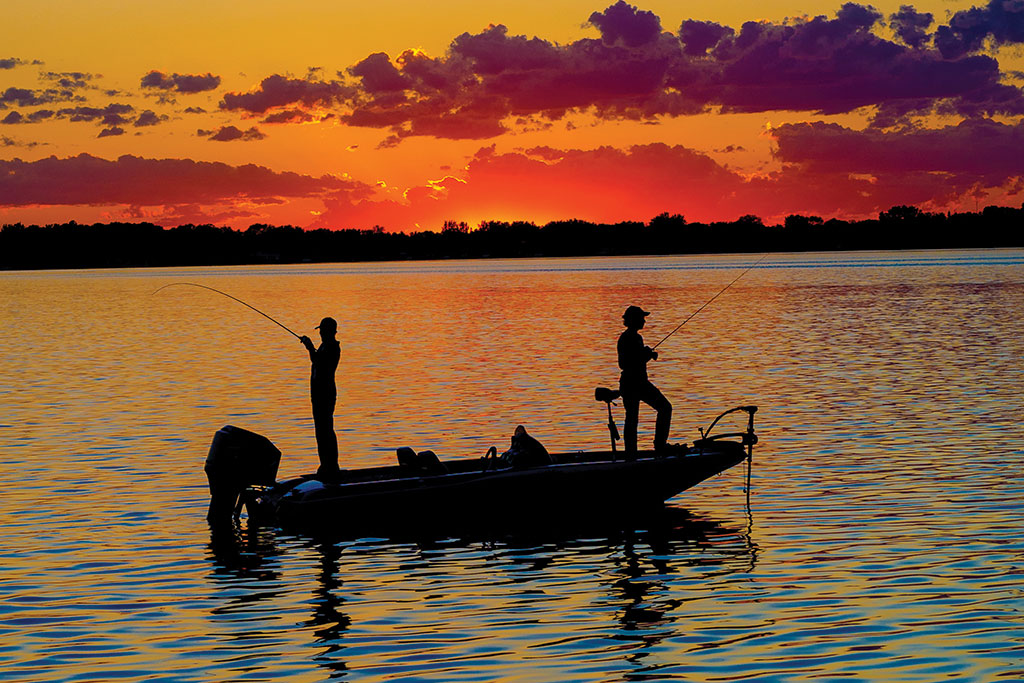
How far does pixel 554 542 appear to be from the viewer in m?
17.4

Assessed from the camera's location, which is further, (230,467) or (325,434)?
(230,467)

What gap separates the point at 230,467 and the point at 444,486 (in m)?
2.98

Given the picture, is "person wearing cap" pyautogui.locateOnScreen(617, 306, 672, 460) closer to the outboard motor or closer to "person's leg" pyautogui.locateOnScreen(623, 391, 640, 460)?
"person's leg" pyautogui.locateOnScreen(623, 391, 640, 460)

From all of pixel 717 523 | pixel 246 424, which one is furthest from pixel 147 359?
pixel 717 523

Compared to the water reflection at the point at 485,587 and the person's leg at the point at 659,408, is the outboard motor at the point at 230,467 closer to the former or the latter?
the water reflection at the point at 485,587

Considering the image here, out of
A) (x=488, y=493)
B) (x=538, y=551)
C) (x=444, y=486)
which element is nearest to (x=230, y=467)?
(x=444, y=486)

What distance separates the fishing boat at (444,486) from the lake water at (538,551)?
14.3 inches

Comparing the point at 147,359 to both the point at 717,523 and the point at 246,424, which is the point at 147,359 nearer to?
the point at 246,424

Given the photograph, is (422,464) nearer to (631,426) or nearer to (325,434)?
(325,434)

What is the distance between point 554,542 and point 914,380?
832 inches

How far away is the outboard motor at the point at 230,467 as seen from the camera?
1827cm

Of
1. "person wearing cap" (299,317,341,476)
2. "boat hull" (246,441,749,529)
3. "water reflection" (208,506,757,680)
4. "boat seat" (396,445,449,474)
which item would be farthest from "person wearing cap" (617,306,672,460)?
"person wearing cap" (299,317,341,476)

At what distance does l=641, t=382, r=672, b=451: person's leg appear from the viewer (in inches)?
729

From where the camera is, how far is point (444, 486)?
17953 millimetres
